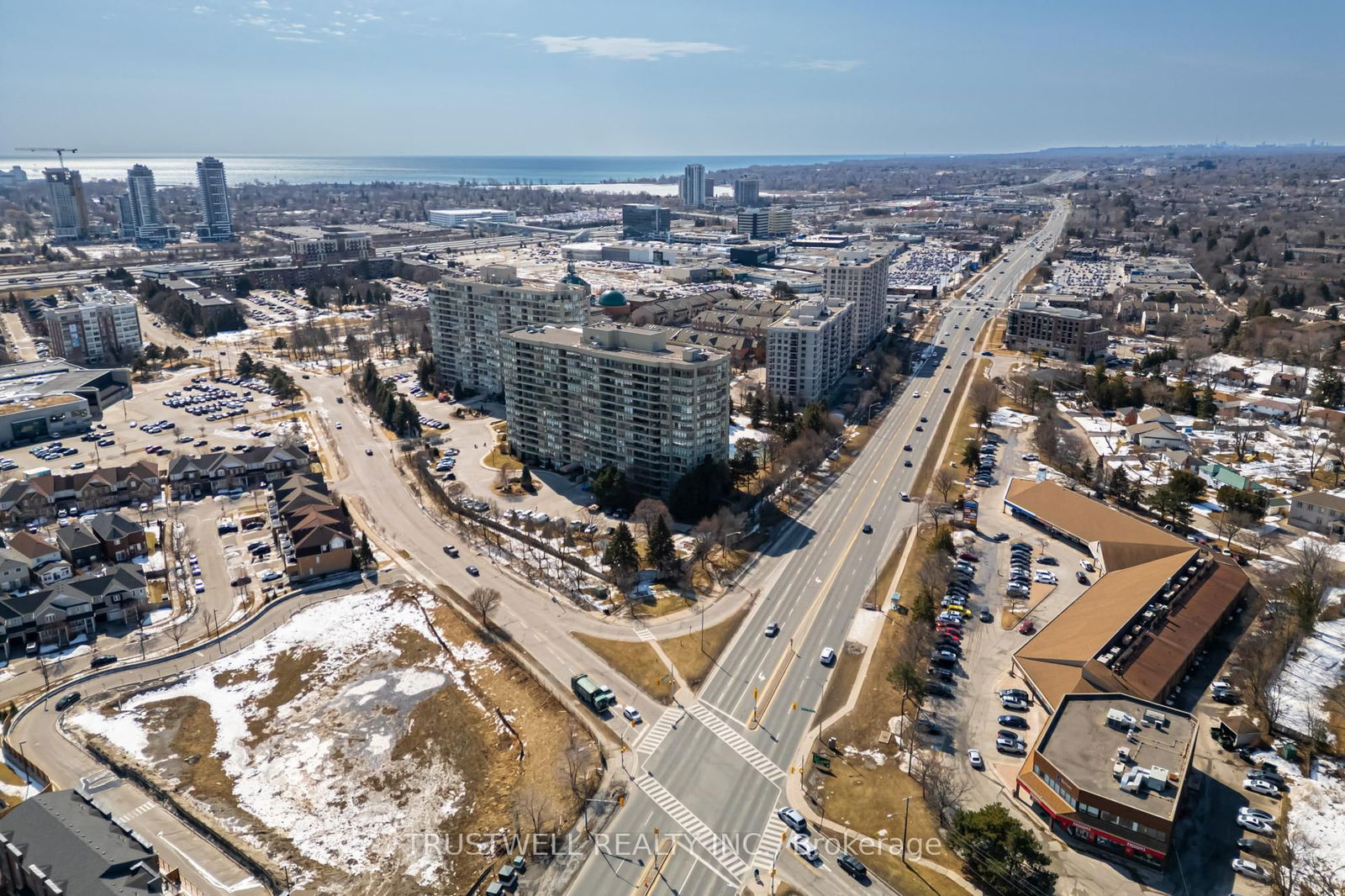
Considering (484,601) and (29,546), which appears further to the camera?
(29,546)

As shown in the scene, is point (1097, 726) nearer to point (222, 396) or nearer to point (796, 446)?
point (796, 446)

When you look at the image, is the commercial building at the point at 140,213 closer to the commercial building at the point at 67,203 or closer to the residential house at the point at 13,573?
the commercial building at the point at 67,203

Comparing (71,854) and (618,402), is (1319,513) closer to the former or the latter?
(618,402)

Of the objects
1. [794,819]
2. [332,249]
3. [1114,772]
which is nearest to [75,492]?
[794,819]

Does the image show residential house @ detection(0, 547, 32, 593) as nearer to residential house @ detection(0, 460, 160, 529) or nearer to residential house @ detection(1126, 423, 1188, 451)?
residential house @ detection(0, 460, 160, 529)

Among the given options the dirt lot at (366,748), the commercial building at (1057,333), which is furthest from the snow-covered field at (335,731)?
the commercial building at (1057,333)

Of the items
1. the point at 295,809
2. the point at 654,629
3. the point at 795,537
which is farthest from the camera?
the point at 795,537

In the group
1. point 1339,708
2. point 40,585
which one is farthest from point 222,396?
point 1339,708
